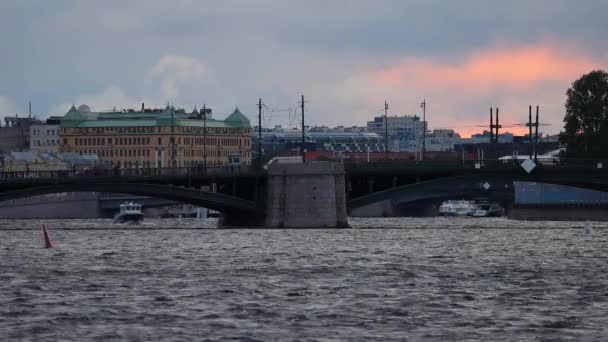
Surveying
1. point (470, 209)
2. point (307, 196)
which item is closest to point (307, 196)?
point (307, 196)

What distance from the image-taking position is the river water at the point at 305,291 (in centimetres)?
4112

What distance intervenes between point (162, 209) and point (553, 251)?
10678 cm

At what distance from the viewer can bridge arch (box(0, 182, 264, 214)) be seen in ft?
313

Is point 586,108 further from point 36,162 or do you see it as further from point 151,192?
point 36,162

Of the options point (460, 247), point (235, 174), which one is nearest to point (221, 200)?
point (235, 174)

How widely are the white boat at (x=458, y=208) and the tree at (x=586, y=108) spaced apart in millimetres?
20673

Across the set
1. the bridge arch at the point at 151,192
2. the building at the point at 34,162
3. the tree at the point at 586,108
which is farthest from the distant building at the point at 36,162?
the bridge arch at the point at 151,192

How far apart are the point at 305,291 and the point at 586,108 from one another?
98692 mm

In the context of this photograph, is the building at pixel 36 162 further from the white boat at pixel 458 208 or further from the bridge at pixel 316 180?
the bridge at pixel 316 180

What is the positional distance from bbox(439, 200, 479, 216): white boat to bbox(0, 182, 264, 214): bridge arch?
65487mm

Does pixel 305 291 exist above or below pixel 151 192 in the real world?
below

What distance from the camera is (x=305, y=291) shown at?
50781mm

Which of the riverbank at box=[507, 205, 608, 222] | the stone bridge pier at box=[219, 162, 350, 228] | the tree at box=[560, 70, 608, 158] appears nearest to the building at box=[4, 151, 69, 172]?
the tree at box=[560, 70, 608, 158]

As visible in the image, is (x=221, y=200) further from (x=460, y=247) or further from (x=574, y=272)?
(x=574, y=272)
